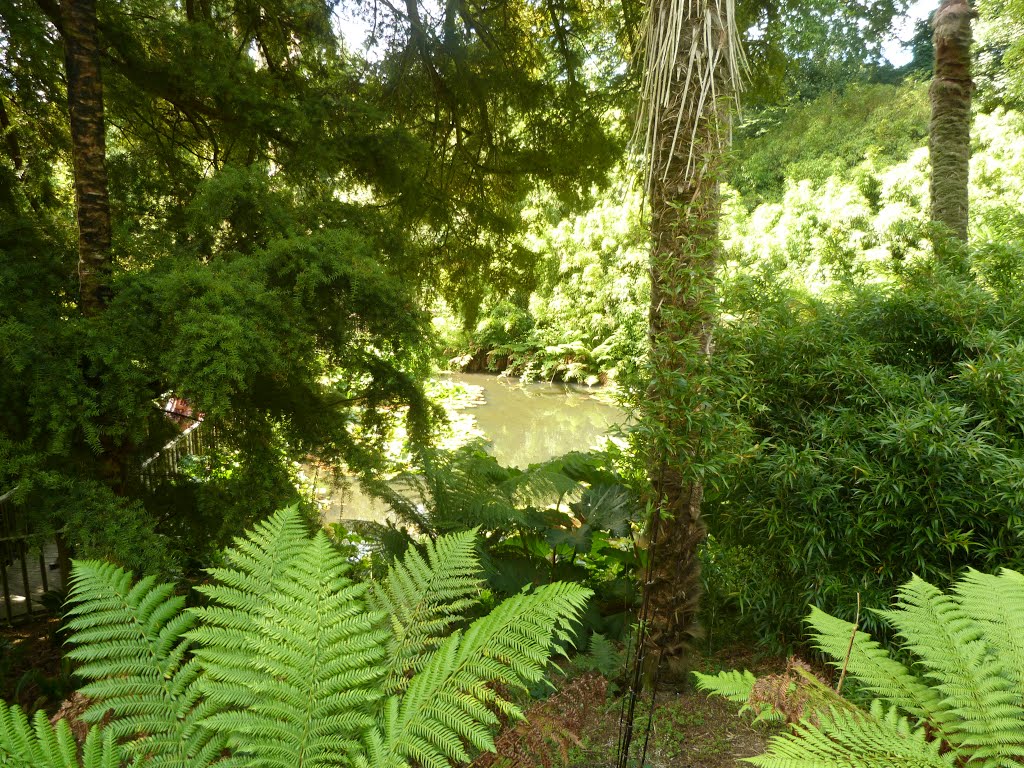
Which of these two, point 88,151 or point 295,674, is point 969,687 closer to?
point 295,674

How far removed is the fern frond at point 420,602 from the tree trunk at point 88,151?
85.9 inches

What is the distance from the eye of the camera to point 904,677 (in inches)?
70.5

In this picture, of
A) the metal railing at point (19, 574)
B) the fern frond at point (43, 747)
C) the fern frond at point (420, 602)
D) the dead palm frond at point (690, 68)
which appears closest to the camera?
the fern frond at point (43, 747)

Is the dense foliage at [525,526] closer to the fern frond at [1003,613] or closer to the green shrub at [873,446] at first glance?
the green shrub at [873,446]

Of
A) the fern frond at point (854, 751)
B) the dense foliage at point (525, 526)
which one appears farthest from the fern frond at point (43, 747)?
the dense foliage at point (525, 526)

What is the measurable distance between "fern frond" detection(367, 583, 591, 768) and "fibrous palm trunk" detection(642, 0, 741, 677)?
1.04 m

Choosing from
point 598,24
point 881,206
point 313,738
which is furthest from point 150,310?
point 881,206

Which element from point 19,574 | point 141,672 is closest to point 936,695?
point 141,672

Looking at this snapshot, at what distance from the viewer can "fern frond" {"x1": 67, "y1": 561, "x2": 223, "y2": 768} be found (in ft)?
4.58

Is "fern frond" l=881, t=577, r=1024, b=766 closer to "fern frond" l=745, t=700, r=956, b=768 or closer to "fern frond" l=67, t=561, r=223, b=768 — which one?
"fern frond" l=745, t=700, r=956, b=768

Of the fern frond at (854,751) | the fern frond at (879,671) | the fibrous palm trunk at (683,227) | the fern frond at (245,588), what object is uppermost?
the fibrous palm trunk at (683,227)

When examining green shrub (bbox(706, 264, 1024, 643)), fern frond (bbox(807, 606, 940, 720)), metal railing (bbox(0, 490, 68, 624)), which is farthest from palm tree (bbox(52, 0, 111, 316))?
fern frond (bbox(807, 606, 940, 720))

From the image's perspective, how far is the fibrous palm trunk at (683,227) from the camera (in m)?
2.54

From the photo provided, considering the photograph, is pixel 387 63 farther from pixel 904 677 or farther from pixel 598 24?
pixel 904 677
